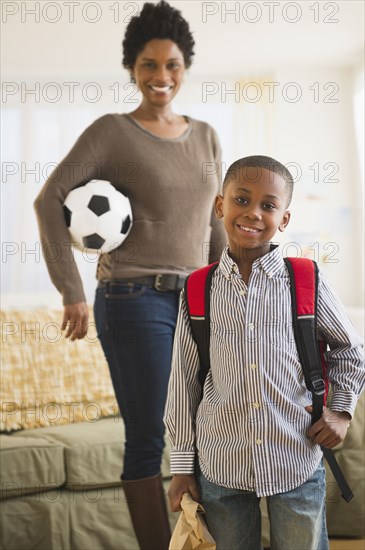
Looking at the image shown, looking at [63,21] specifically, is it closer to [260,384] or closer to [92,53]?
[92,53]

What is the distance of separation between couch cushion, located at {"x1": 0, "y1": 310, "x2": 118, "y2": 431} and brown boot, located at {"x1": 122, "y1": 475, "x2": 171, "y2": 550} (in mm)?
891

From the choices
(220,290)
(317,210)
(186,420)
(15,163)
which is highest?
(15,163)

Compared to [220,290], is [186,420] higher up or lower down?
lower down

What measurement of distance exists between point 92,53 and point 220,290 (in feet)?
10.8

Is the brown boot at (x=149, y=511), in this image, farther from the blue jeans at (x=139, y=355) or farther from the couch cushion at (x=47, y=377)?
the couch cushion at (x=47, y=377)

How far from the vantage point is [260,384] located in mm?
1197

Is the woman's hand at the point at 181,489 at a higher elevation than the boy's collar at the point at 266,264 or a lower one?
lower

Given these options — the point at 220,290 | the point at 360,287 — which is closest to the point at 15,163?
the point at 360,287

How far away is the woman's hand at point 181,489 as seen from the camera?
4.05ft

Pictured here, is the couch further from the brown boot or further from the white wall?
the white wall

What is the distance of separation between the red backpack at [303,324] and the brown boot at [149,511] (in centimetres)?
51

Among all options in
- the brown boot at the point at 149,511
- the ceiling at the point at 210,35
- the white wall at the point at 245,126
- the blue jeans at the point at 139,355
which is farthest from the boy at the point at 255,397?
the white wall at the point at 245,126

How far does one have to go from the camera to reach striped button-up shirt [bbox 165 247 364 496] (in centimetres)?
119

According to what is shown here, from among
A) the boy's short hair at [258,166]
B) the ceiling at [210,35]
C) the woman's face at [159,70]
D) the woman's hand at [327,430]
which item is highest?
the ceiling at [210,35]
